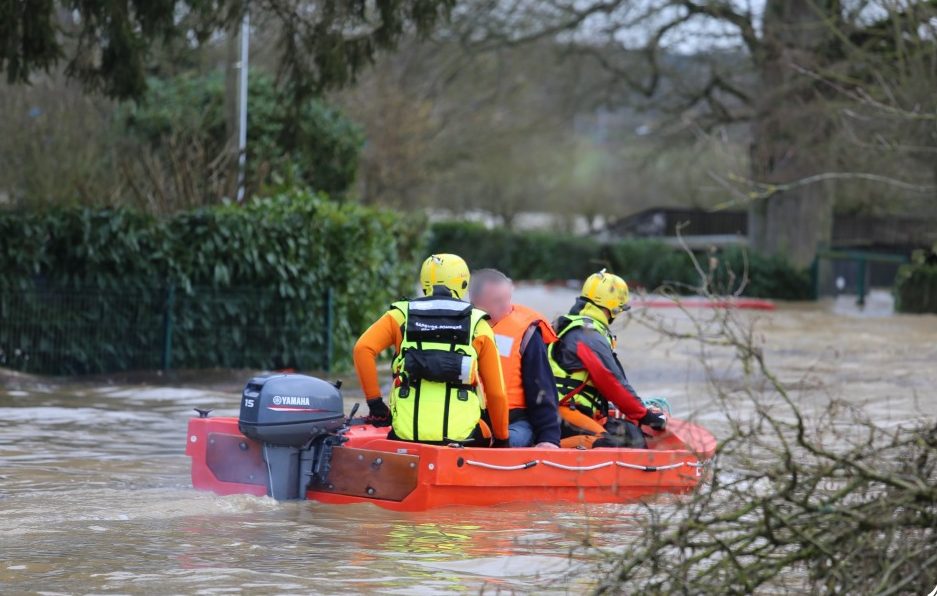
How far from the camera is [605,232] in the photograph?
5428cm

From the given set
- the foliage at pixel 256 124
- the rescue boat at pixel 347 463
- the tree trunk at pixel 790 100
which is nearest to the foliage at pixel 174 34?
the rescue boat at pixel 347 463

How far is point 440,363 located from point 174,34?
7522 mm

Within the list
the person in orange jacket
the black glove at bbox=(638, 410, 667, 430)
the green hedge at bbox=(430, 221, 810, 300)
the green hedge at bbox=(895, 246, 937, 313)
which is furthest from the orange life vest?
the green hedge at bbox=(430, 221, 810, 300)

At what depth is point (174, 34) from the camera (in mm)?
15094

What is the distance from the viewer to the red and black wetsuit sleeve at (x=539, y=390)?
9734 millimetres

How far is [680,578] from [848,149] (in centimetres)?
2346

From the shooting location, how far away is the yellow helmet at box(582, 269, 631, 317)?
1046 cm

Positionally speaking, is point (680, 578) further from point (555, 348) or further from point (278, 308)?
point (278, 308)

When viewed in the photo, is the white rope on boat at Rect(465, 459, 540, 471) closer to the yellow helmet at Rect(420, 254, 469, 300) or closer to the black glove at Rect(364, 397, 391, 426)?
the black glove at Rect(364, 397, 391, 426)

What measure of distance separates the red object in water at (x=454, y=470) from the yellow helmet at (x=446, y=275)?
1.03 m

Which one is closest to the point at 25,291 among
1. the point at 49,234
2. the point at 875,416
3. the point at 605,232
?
the point at 49,234

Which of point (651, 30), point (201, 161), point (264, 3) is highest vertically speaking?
point (651, 30)

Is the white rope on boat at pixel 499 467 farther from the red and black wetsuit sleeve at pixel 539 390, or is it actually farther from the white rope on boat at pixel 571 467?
the red and black wetsuit sleeve at pixel 539 390

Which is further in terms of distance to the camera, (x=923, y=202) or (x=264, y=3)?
(x=923, y=202)
